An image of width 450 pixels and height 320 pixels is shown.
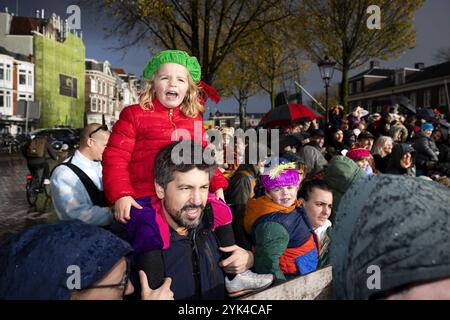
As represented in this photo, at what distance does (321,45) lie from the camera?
770 inches

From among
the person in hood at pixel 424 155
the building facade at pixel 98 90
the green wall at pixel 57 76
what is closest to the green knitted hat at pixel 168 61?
the person in hood at pixel 424 155

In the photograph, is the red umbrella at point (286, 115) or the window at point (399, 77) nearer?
the red umbrella at point (286, 115)

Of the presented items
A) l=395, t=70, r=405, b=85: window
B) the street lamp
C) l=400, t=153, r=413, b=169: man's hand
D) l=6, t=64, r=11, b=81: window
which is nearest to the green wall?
l=6, t=64, r=11, b=81: window

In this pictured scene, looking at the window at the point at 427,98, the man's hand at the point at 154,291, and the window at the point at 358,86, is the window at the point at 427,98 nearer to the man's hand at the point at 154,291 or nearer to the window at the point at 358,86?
the window at the point at 358,86

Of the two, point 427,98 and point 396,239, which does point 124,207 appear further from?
point 427,98

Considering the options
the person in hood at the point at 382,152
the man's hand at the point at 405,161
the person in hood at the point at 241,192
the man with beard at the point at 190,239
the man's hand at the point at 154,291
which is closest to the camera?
the man's hand at the point at 154,291

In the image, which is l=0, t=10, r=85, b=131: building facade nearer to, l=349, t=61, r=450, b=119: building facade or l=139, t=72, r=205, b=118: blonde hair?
l=349, t=61, r=450, b=119: building facade

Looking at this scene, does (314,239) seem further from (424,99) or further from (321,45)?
(424,99)

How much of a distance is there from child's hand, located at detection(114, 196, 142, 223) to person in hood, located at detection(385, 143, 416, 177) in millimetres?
4506

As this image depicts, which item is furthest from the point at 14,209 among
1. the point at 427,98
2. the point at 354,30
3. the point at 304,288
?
the point at 427,98

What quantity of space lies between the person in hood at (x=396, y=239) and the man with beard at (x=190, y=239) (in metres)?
0.99

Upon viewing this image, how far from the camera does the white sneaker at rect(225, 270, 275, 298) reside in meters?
1.67

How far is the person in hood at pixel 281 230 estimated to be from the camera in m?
2.29

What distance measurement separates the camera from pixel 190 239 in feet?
5.71
